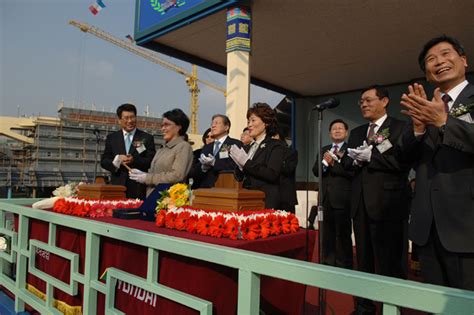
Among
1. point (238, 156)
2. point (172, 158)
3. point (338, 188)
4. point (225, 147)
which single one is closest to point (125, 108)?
point (225, 147)

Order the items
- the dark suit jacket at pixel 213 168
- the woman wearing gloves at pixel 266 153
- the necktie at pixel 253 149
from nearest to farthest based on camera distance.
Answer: the woman wearing gloves at pixel 266 153 → the necktie at pixel 253 149 → the dark suit jacket at pixel 213 168

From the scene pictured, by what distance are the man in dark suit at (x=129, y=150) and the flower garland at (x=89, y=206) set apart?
78 centimetres

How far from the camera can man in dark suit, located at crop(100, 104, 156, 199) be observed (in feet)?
10.7

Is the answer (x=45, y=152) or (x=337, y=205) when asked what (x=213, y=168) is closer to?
(x=337, y=205)

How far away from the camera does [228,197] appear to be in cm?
169

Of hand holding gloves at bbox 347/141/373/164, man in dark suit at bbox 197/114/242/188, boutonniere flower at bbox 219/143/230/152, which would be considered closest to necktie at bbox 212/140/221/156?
man in dark suit at bbox 197/114/242/188

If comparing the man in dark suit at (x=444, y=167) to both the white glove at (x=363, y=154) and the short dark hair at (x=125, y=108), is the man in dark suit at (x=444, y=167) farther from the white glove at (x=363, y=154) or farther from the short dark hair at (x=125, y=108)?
the short dark hair at (x=125, y=108)

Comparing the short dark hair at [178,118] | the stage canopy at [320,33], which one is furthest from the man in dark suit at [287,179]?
the stage canopy at [320,33]

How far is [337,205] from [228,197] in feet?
7.48

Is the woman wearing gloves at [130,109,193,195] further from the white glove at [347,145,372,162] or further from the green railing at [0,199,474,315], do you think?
the white glove at [347,145,372,162]

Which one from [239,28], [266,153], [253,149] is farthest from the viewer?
[239,28]

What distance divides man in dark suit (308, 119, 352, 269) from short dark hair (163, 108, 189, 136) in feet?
5.04

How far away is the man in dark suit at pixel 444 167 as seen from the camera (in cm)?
129

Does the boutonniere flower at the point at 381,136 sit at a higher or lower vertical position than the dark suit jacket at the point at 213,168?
higher
